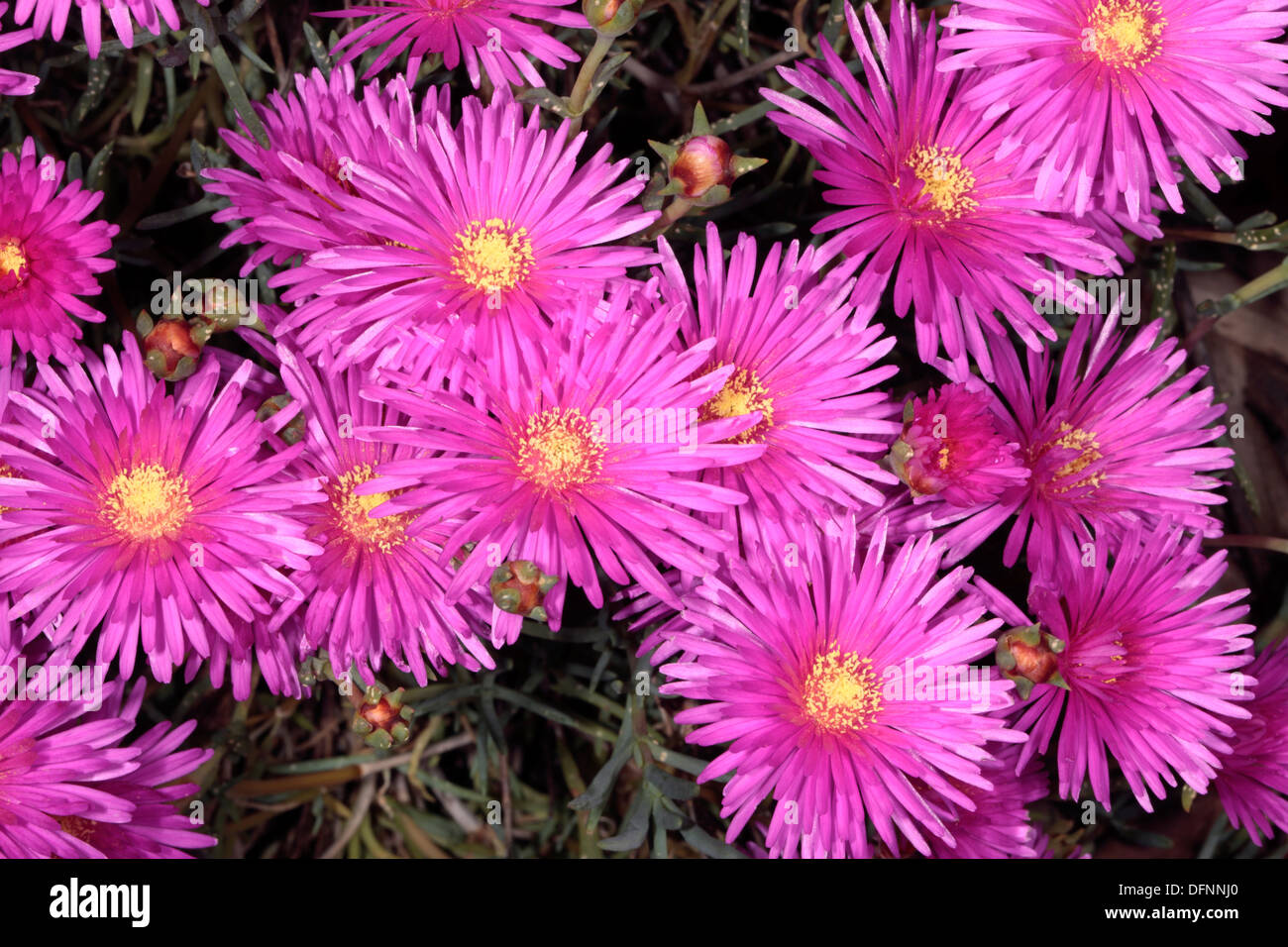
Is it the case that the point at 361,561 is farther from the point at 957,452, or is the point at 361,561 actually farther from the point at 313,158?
the point at 957,452

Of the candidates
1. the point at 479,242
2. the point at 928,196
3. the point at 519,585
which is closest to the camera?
the point at 519,585

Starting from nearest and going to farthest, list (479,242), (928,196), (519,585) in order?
(519,585) < (479,242) < (928,196)

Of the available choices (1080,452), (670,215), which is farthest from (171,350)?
(1080,452)

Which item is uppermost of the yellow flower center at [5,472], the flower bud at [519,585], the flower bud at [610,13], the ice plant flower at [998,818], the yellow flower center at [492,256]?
the flower bud at [610,13]

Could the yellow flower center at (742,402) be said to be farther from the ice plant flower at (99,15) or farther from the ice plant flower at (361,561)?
the ice plant flower at (99,15)

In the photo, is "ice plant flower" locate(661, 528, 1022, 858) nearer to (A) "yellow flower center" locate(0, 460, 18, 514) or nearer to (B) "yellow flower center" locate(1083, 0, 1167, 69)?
(B) "yellow flower center" locate(1083, 0, 1167, 69)

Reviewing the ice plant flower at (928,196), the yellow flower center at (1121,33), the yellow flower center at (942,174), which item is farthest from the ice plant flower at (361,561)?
the yellow flower center at (1121,33)

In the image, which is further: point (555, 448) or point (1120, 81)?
point (1120, 81)
